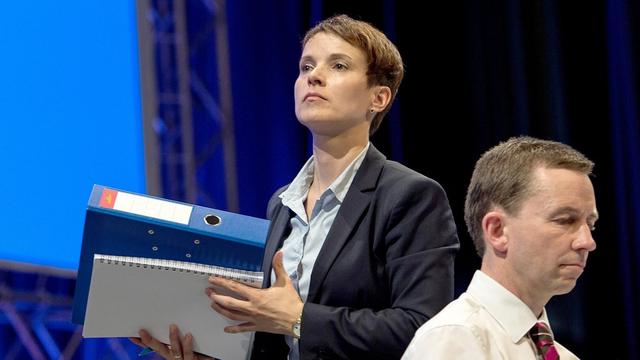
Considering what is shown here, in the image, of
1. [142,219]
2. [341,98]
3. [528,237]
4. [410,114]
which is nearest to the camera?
[528,237]

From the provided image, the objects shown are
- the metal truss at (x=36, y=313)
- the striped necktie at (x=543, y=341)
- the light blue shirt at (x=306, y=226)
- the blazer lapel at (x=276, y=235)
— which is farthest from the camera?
the metal truss at (x=36, y=313)

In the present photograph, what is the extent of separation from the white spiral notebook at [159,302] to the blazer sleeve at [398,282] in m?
0.18

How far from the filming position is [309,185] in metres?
2.48

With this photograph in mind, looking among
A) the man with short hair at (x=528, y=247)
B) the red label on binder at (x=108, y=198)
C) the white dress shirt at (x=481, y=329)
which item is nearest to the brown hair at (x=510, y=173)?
the man with short hair at (x=528, y=247)

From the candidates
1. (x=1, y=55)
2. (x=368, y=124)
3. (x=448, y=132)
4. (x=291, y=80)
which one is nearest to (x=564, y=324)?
(x=448, y=132)

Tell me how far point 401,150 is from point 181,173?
99 cm

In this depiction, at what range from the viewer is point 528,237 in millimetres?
1797

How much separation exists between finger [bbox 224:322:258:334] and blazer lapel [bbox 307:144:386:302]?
0.52ft

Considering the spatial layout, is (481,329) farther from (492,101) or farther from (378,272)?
(492,101)

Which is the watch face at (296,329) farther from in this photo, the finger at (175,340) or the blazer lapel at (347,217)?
the finger at (175,340)

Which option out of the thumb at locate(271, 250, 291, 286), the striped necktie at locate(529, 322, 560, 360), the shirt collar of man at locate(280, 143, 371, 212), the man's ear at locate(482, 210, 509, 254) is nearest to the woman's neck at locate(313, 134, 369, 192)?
the shirt collar of man at locate(280, 143, 371, 212)

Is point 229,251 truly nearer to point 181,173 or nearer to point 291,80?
point 181,173

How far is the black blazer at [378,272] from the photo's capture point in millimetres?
2143

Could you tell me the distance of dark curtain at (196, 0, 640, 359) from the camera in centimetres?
421
